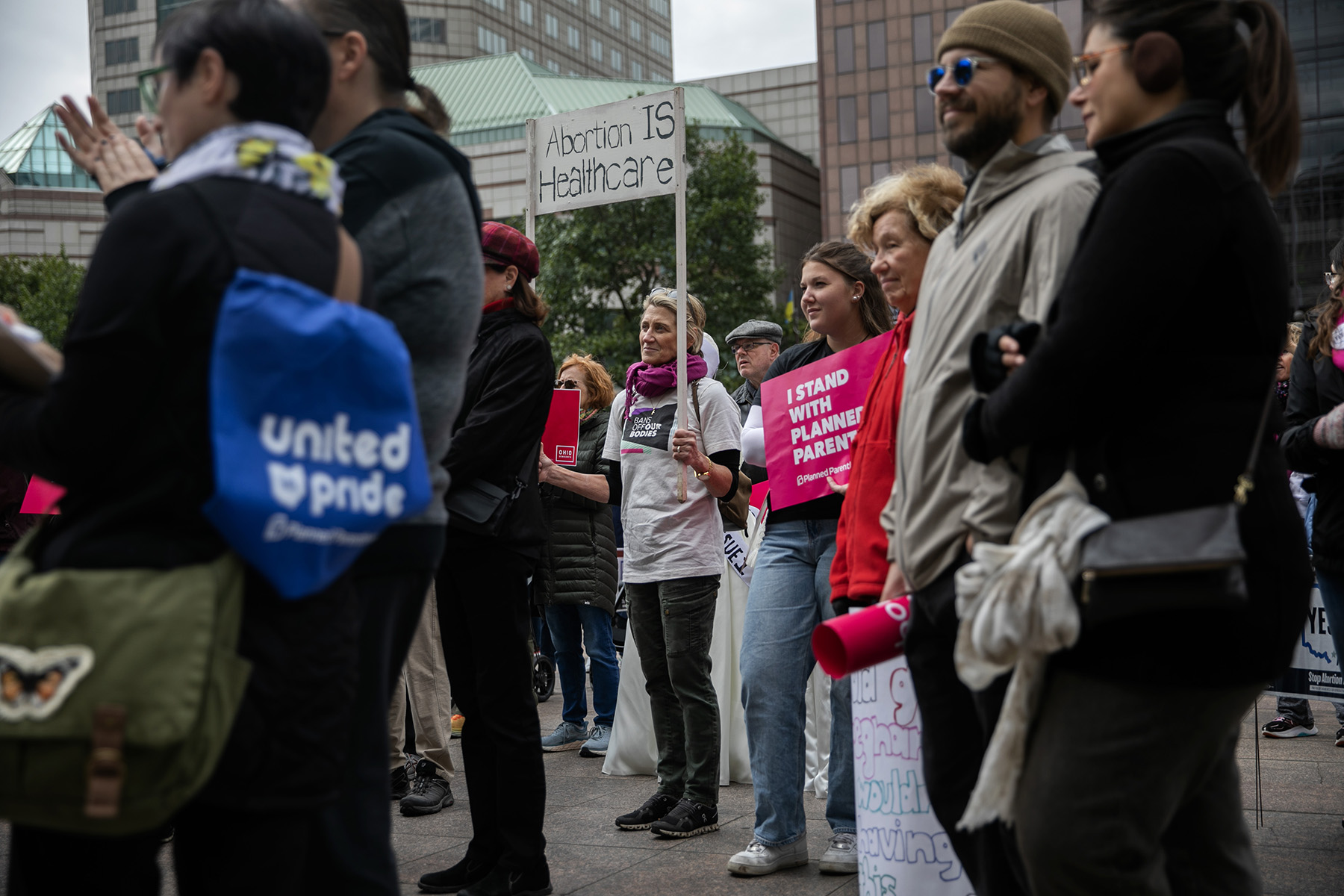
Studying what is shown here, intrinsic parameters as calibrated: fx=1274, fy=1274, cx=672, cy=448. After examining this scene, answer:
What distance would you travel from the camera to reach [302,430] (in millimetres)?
1725

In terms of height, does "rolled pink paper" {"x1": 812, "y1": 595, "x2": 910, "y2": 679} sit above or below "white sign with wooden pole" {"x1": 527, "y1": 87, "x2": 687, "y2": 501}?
below

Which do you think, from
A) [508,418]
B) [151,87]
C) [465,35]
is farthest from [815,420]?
[465,35]

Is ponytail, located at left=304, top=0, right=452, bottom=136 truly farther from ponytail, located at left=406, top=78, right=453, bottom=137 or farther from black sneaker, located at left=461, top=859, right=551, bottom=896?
black sneaker, located at left=461, top=859, right=551, bottom=896

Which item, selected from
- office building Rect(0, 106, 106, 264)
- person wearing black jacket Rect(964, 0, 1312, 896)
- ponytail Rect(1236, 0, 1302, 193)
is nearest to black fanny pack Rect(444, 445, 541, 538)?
person wearing black jacket Rect(964, 0, 1312, 896)

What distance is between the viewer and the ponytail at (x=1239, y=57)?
7.08 feet

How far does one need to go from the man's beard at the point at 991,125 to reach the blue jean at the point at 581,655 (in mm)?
5281

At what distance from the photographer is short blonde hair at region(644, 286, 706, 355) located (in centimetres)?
598

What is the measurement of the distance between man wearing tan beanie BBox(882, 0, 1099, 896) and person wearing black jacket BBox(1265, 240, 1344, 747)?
2211 mm

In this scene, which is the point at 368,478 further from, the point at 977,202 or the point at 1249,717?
the point at 1249,717

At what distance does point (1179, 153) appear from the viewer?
1993mm

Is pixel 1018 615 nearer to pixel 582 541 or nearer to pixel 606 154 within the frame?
pixel 606 154

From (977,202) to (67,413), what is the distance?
1.80 m

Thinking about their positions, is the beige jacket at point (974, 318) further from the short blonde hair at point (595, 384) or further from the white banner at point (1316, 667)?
the short blonde hair at point (595, 384)

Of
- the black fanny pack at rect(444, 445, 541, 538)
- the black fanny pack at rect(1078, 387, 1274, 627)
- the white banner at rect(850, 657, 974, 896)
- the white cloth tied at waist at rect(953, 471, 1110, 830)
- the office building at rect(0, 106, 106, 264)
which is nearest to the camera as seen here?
the black fanny pack at rect(1078, 387, 1274, 627)
